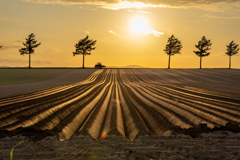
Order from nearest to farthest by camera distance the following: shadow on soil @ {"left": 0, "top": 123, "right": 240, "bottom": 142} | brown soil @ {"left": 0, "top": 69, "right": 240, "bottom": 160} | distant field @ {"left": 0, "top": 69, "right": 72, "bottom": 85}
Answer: brown soil @ {"left": 0, "top": 69, "right": 240, "bottom": 160} → shadow on soil @ {"left": 0, "top": 123, "right": 240, "bottom": 142} → distant field @ {"left": 0, "top": 69, "right": 72, "bottom": 85}

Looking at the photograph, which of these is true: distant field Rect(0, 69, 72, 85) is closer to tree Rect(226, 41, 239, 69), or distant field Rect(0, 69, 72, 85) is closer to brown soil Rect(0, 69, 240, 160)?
brown soil Rect(0, 69, 240, 160)

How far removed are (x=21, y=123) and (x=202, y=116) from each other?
654 cm

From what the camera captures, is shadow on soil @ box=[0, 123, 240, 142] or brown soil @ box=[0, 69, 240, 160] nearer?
brown soil @ box=[0, 69, 240, 160]

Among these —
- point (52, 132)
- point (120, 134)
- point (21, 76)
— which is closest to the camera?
point (120, 134)

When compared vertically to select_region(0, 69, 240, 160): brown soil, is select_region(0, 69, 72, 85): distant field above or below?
above


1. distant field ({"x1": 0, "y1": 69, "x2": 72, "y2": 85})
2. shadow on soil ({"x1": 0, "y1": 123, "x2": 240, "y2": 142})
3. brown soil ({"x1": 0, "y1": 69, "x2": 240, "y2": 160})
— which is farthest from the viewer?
distant field ({"x1": 0, "y1": 69, "x2": 72, "y2": 85})

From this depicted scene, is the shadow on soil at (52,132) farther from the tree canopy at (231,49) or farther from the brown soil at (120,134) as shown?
the tree canopy at (231,49)

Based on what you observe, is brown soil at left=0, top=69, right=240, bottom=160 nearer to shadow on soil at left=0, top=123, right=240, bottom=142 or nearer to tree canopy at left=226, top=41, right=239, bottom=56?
shadow on soil at left=0, top=123, right=240, bottom=142

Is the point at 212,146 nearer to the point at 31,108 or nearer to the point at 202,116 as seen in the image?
the point at 202,116

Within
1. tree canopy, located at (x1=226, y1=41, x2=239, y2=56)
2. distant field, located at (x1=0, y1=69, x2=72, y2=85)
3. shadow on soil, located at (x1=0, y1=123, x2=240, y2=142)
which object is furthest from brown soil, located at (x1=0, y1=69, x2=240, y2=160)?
tree canopy, located at (x1=226, y1=41, x2=239, y2=56)

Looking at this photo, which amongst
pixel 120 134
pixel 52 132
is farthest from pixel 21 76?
pixel 120 134

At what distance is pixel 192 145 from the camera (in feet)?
17.8

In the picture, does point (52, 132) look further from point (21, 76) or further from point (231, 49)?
point (231, 49)

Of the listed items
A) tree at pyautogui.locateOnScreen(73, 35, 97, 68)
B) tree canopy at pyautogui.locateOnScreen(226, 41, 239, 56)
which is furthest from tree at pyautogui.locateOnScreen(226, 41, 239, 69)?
tree at pyautogui.locateOnScreen(73, 35, 97, 68)
